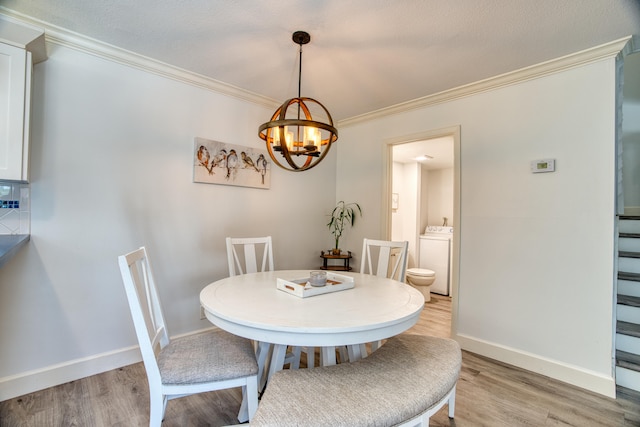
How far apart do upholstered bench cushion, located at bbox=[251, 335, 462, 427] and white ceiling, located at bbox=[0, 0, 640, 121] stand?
188cm

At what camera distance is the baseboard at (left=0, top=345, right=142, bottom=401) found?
1843mm

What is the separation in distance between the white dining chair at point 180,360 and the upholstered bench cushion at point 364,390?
0.83ft

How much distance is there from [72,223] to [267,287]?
1.46m

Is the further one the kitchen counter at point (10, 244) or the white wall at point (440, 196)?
the white wall at point (440, 196)

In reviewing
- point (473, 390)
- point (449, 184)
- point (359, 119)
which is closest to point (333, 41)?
point (359, 119)

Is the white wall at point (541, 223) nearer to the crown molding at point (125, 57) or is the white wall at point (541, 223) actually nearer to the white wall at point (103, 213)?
the crown molding at point (125, 57)

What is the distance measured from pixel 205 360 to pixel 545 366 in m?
2.40

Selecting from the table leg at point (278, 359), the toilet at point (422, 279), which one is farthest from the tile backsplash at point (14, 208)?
the toilet at point (422, 279)

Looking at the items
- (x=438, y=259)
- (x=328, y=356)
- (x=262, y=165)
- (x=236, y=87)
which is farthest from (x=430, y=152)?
(x=328, y=356)

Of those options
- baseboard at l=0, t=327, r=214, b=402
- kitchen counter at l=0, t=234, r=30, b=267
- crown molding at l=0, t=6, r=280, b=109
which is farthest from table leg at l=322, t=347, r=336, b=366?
crown molding at l=0, t=6, r=280, b=109

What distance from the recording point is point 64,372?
2.01 metres

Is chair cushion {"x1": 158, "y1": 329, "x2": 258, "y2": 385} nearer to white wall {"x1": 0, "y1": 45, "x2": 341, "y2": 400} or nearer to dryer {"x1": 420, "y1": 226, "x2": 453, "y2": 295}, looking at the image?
white wall {"x1": 0, "y1": 45, "x2": 341, "y2": 400}

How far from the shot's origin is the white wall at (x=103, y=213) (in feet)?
6.35

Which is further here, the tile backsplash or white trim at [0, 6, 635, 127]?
white trim at [0, 6, 635, 127]
